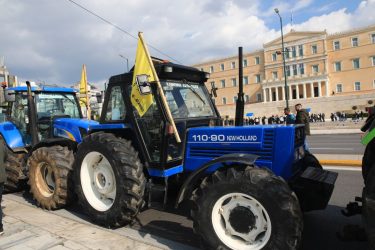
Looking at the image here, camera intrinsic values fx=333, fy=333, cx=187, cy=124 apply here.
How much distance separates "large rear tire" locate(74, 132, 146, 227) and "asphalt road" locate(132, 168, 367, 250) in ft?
1.56

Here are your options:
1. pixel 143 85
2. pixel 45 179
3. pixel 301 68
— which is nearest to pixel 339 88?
pixel 301 68

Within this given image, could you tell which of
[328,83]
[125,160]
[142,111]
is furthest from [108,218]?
[328,83]

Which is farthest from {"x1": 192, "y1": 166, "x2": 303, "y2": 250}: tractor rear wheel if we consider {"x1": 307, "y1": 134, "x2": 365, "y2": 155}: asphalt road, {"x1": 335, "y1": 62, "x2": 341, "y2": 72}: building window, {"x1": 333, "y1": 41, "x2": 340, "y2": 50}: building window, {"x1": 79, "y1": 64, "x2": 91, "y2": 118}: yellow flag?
{"x1": 333, "y1": 41, "x2": 340, "y2": 50}: building window

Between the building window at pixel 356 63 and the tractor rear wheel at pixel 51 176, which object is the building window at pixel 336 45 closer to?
the building window at pixel 356 63

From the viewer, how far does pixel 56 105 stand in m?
8.12

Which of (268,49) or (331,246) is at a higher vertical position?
(268,49)

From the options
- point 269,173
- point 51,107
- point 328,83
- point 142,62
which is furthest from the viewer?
point 328,83

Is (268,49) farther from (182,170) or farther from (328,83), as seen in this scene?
(182,170)

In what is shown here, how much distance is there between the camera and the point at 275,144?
164 inches

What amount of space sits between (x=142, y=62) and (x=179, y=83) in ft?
2.94

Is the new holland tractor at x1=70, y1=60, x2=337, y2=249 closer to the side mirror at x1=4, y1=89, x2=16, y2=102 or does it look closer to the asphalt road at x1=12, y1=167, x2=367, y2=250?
the asphalt road at x1=12, y1=167, x2=367, y2=250

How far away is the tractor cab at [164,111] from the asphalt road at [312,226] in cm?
99

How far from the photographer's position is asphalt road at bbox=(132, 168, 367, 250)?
4320 millimetres

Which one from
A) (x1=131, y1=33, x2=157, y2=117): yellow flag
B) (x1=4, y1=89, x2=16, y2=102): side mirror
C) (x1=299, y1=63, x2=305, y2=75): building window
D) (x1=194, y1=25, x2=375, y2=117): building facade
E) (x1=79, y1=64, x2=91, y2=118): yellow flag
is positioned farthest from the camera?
(x1=299, y1=63, x2=305, y2=75): building window
